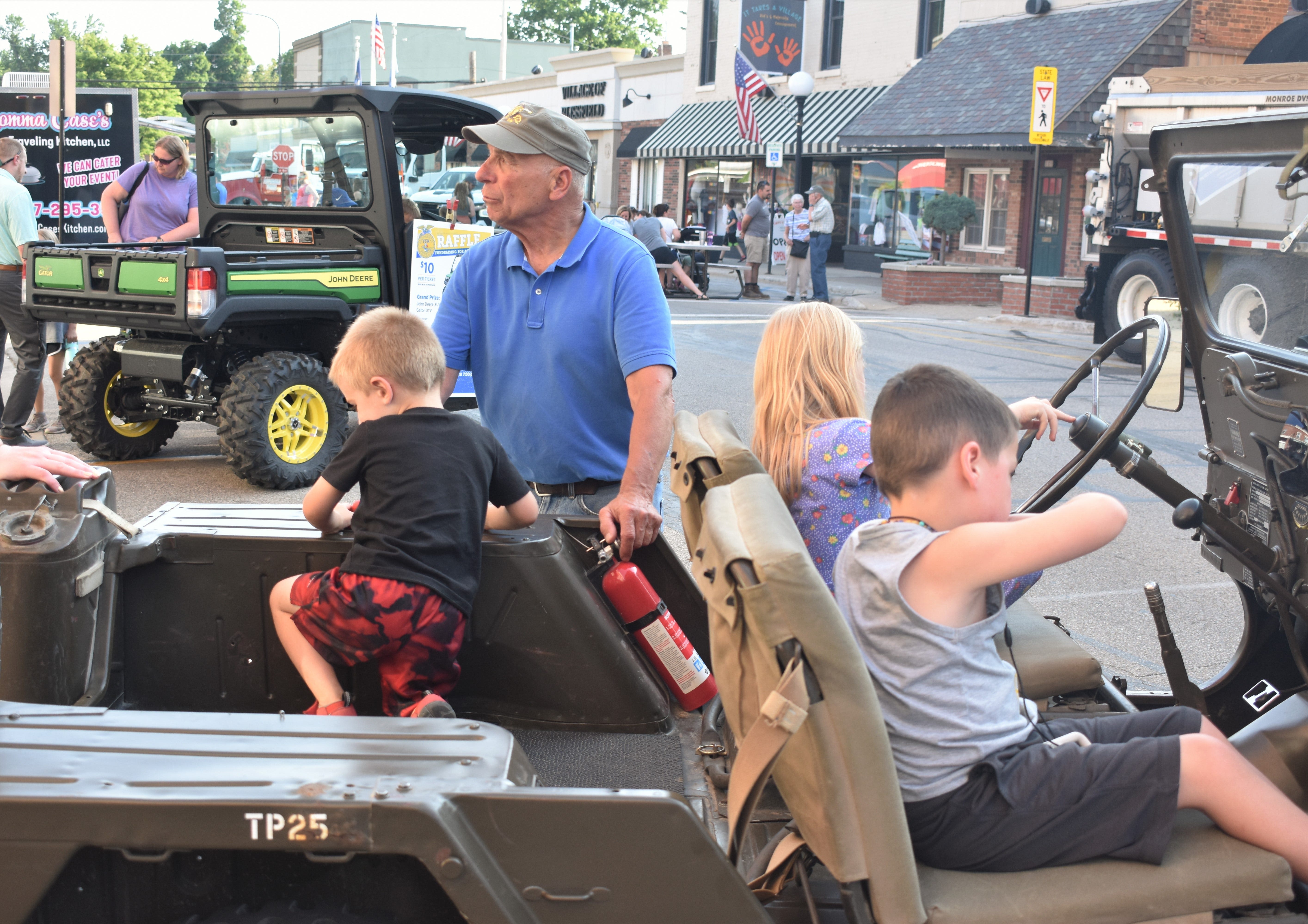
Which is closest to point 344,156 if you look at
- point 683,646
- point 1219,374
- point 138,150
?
point 683,646

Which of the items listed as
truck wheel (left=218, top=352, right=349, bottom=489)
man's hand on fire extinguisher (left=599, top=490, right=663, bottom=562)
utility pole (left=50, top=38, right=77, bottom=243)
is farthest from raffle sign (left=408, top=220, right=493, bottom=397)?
man's hand on fire extinguisher (left=599, top=490, right=663, bottom=562)

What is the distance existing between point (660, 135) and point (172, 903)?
1357 inches

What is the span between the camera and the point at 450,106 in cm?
839

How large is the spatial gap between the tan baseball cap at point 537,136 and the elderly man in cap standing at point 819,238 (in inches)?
629

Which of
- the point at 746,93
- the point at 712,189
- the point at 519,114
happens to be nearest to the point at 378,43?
the point at 712,189

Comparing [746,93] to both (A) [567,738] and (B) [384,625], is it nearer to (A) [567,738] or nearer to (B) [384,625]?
(A) [567,738]

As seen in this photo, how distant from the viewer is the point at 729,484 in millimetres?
2334

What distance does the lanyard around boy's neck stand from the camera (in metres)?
2.17

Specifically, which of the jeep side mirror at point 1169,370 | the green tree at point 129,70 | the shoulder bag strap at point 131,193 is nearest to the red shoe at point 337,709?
the jeep side mirror at point 1169,370

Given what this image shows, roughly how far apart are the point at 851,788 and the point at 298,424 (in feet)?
20.1

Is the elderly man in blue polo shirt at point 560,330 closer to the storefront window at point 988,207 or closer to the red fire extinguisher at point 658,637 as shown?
the red fire extinguisher at point 658,637

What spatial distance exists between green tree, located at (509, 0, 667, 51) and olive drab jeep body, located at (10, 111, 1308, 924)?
68.3 meters

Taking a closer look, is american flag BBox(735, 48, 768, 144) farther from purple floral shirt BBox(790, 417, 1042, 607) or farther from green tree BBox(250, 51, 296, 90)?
green tree BBox(250, 51, 296, 90)

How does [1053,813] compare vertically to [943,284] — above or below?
below
